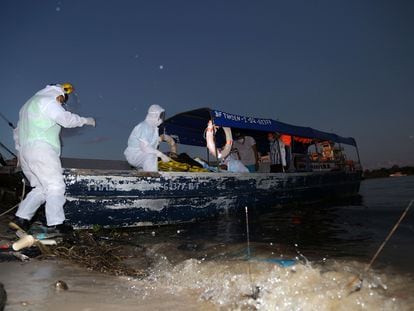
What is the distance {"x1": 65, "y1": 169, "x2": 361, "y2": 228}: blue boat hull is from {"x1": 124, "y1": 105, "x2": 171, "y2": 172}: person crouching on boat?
1.65ft

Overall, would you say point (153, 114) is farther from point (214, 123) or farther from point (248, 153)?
point (248, 153)

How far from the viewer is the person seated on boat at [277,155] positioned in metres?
10.7

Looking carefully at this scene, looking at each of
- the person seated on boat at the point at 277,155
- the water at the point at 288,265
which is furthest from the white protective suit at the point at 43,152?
the person seated on boat at the point at 277,155

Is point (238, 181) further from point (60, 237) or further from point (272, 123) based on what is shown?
point (60, 237)

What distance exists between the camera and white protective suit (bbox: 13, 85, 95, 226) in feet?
15.2

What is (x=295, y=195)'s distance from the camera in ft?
34.9

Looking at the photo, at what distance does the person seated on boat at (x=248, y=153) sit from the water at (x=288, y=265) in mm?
3345

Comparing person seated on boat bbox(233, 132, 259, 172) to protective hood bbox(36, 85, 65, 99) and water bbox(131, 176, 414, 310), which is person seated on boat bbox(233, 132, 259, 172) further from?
protective hood bbox(36, 85, 65, 99)

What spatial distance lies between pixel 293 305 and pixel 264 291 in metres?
0.28

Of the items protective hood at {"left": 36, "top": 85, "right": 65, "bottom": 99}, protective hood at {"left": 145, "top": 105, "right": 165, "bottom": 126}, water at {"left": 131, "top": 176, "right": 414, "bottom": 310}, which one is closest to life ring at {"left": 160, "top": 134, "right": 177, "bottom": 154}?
protective hood at {"left": 145, "top": 105, "right": 165, "bottom": 126}

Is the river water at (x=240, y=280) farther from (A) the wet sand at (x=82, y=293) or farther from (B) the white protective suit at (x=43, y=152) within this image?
(B) the white protective suit at (x=43, y=152)

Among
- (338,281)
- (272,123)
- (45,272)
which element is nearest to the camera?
(338,281)

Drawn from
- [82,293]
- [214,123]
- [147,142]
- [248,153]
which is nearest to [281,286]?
[82,293]

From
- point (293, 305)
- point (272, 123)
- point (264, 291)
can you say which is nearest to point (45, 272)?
point (264, 291)
